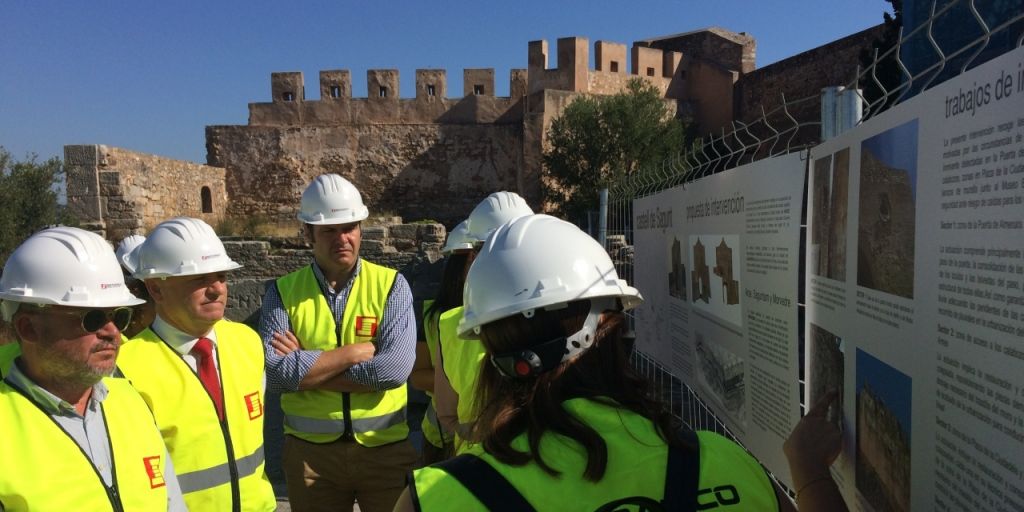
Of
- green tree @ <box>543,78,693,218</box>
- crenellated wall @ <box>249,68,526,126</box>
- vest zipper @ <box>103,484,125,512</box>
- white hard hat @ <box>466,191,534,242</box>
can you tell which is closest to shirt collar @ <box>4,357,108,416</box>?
vest zipper @ <box>103,484,125,512</box>

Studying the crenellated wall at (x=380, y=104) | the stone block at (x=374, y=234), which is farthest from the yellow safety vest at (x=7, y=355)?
the crenellated wall at (x=380, y=104)

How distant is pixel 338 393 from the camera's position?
332 cm

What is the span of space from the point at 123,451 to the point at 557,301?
149 cm

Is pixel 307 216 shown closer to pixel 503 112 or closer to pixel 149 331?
pixel 149 331

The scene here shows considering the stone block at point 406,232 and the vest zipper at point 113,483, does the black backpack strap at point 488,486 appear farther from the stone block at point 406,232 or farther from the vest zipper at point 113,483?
the stone block at point 406,232

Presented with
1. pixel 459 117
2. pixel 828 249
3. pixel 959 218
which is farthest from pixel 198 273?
pixel 459 117

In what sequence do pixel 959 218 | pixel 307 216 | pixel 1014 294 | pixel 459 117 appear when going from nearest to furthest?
pixel 1014 294
pixel 959 218
pixel 307 216
pixel 459 117

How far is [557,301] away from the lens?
4.51ft

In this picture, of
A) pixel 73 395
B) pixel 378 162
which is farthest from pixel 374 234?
pixel 378 162

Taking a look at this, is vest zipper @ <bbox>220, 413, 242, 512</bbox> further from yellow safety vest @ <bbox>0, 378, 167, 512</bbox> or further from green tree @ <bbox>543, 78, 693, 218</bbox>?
green tree @ <bbox>543, 78, 693, 218</bbox>

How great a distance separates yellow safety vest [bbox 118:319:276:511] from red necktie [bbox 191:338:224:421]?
0.07ft

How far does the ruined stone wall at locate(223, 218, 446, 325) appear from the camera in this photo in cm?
1011

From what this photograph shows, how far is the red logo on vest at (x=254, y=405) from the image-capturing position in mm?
2715

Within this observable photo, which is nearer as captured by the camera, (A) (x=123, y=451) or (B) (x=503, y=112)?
(A) (x=123, y=451)
